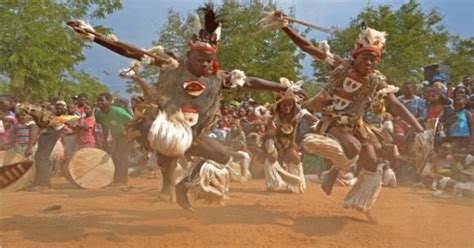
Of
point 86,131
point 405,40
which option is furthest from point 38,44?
point 405,40

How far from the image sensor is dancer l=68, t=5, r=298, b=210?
4359 mm

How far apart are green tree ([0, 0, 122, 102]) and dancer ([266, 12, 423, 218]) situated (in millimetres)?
11003

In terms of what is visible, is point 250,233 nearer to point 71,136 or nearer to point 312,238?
point 312,238

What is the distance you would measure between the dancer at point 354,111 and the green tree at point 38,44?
11003mm

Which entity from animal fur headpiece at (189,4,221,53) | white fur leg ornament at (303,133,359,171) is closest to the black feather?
animal fur headpiece at (189,4,221,53)

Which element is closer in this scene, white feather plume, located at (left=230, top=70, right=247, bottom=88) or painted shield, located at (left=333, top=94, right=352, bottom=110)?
white feather plume, located at (left=230, top=70, right=247, bottom=88)

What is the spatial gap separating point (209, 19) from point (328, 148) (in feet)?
6.58

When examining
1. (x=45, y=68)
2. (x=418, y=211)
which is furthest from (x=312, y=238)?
(x=45, y=68)

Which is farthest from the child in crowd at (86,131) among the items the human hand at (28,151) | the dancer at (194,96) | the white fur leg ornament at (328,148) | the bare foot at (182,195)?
the white fur leg ornament at (328,148)

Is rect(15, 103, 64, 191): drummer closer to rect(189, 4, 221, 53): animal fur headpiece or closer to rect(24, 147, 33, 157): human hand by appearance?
rect(24, 147, 33, 157): human hand

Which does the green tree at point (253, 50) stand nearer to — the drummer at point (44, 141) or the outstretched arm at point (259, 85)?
the drummer at point (44, 141)

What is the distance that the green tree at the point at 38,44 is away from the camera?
43.1 feet

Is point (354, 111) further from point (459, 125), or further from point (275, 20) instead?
point (459, 125)

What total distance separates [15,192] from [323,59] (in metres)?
5.75
